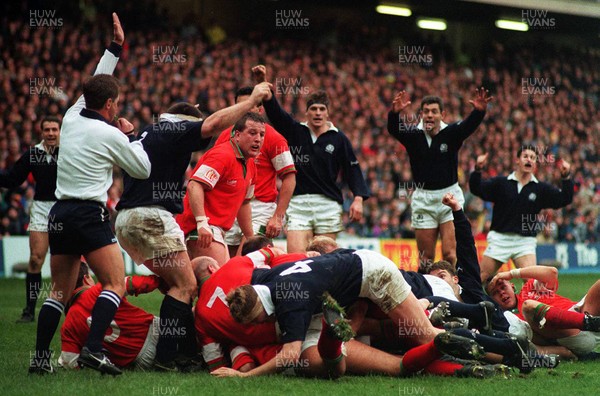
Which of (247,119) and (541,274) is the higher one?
(247,119)

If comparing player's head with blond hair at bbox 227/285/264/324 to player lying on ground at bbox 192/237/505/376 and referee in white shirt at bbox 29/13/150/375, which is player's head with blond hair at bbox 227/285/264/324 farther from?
referee in white shirt at bbox 29/13/150/375

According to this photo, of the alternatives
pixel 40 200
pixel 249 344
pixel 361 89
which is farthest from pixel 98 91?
pixel 361 89

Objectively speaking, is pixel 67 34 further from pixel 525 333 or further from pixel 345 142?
pixel 525 333

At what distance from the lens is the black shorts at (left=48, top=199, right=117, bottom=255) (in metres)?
6.25

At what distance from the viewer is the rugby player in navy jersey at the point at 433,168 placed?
Answer: 35.0 ft

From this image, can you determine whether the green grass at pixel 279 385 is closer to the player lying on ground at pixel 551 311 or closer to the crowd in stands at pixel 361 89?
the player lying on ground at pixel 551 311

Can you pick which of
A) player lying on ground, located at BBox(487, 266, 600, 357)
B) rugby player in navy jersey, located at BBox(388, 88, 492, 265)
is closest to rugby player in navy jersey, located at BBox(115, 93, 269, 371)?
player lying on ground, located at BBox(487, 266, 600, 357)

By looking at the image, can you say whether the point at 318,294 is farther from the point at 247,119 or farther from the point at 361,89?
the point at 361,89

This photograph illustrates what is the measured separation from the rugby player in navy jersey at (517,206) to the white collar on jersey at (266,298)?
550 cm

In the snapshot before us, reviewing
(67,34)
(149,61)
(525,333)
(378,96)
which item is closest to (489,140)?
(378,96)

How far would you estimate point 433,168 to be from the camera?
10.7m

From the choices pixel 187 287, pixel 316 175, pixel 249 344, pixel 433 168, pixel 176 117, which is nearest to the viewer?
pixel 249 344

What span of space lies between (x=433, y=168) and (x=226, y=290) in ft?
16.0

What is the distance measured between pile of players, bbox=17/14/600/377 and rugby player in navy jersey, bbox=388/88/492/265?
2490mm
